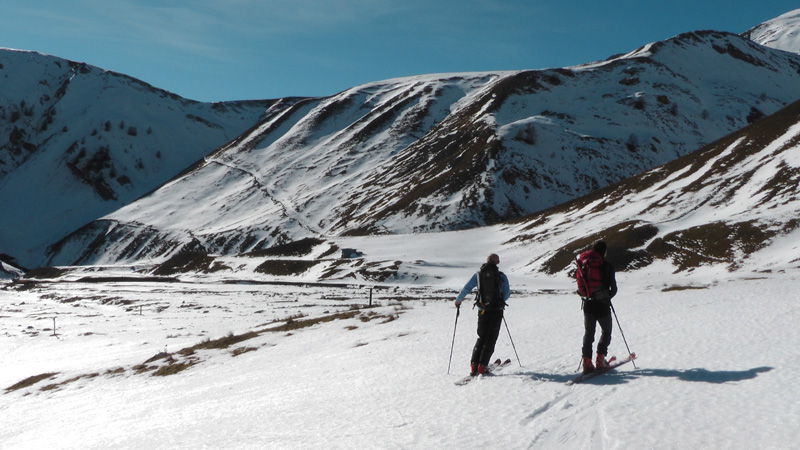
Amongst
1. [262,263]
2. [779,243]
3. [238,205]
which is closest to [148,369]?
[779,243]

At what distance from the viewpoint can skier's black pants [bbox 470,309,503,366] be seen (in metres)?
12.7

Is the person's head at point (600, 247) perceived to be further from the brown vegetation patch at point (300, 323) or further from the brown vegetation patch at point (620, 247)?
the brown vegetation patch at point (620, 247)

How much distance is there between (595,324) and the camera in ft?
38.3

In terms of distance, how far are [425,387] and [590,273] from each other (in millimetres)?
4636

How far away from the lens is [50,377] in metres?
26.0

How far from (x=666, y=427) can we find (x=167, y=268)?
11251 cm

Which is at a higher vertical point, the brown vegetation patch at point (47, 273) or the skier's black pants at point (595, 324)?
the skier's black pants at point (595, 324)

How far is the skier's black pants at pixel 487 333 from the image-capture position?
12.7 meters

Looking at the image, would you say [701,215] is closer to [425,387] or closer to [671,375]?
[671,375]

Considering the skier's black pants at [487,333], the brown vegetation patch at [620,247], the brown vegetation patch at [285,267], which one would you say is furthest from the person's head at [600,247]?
the brown vegetation patch at [285,267]

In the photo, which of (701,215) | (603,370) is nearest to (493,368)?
(603,370)

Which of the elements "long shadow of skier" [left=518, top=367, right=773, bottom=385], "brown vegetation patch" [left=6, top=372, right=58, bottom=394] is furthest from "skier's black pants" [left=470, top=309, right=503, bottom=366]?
"brown vegetation patch" [left=6, top=372, right=58, bottom=394]

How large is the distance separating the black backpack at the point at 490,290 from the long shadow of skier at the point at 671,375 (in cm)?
180

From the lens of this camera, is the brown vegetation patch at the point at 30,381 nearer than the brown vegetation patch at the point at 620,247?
Yes
